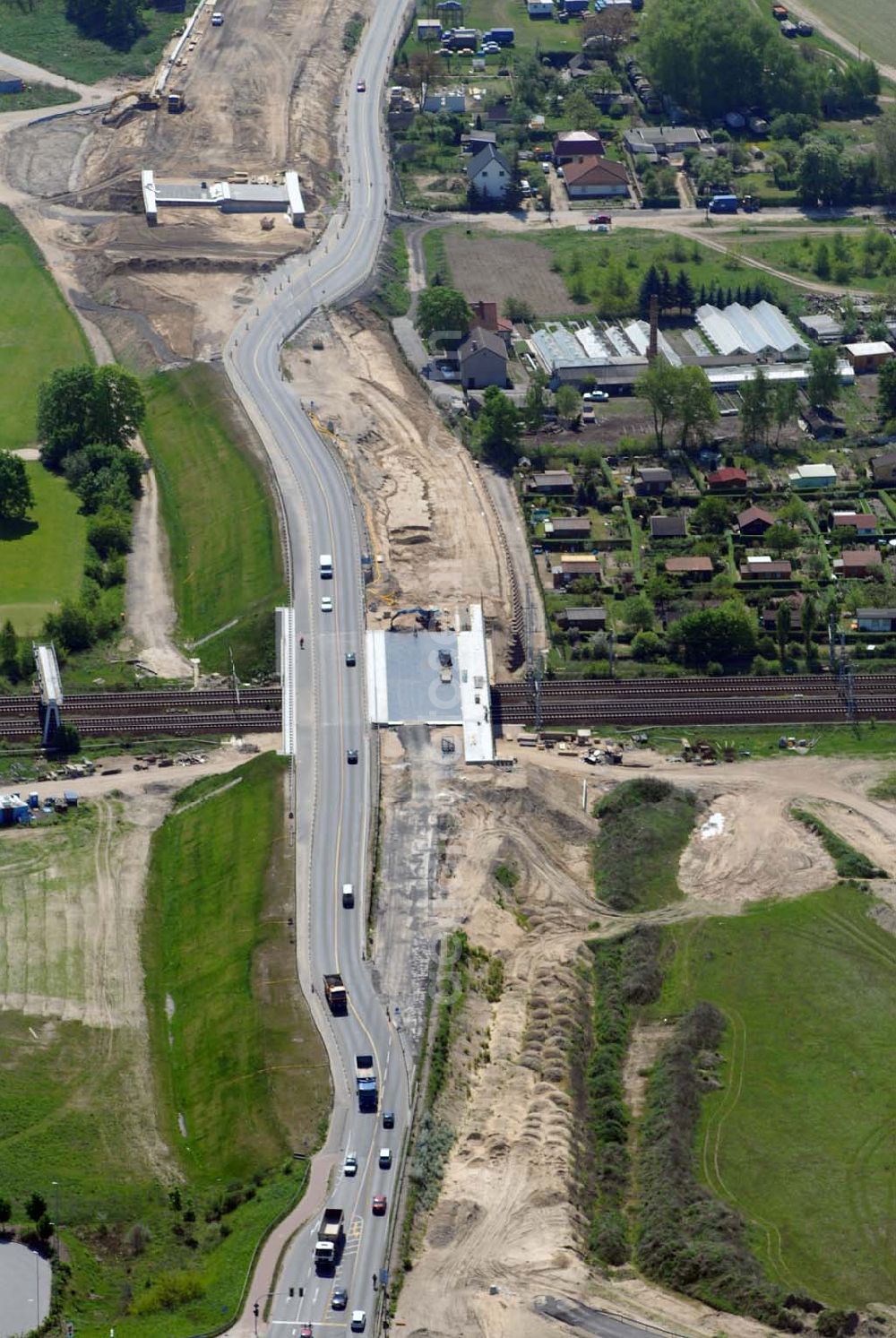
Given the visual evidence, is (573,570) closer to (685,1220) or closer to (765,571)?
(765,571)

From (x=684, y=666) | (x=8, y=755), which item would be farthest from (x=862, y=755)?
(x=8, y=755)

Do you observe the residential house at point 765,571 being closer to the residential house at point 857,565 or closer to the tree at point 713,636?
the residential house at point 857,565

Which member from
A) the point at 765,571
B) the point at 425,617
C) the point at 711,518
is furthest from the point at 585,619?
the point at 711,518

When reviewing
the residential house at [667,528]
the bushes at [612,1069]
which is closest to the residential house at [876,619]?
the residential house at [667,528]

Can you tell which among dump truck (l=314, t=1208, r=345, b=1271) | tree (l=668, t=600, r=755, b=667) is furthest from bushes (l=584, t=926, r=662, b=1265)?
tree (l=668, t=600, r=755, b=667)

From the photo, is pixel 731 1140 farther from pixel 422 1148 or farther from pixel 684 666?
pixel 684 666
